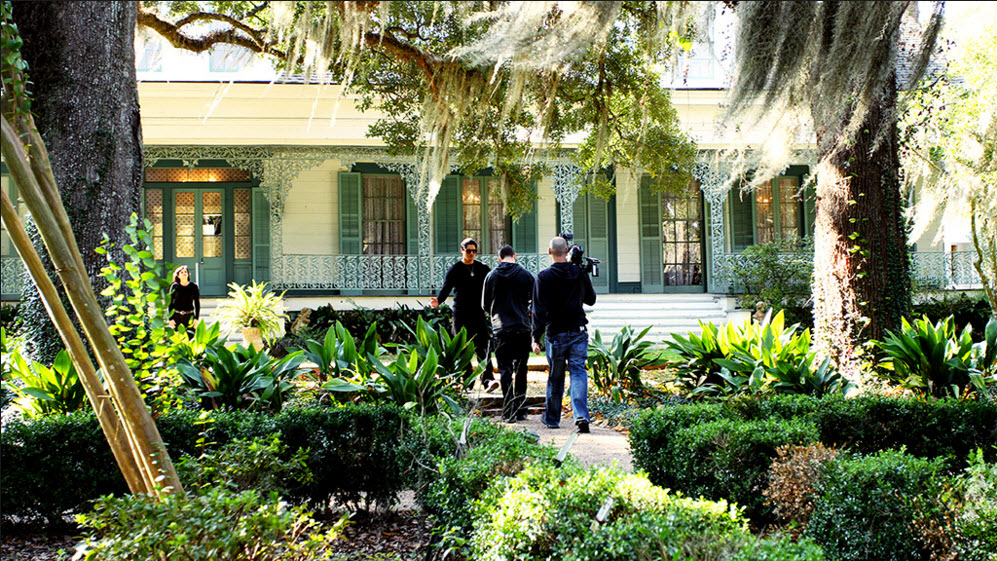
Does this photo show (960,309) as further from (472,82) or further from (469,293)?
(472,82)

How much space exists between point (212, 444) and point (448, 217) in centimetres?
1277

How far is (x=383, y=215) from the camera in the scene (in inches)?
665

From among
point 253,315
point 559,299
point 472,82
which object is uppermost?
point 472,82

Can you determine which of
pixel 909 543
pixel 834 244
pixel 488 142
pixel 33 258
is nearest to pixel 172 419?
pixel 33 258

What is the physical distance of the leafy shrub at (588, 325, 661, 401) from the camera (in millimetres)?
8625

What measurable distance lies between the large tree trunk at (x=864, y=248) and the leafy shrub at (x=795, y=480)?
12.3 ft

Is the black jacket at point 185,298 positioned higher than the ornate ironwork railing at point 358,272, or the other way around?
the ornate ironwork railing at point 358,272

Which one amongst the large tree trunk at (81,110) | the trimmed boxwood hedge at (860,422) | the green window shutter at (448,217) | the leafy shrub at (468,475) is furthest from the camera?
the green window shutter at (448,217)

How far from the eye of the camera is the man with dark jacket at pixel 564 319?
6.99 meters

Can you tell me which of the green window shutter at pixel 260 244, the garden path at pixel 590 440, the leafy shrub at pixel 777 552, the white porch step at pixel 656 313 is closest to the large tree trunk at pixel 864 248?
the garden path at pixel 590 440

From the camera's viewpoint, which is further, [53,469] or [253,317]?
[253,317]

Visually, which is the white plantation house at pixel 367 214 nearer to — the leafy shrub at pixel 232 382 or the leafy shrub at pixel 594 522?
the leafy shrub at pixel 232 382

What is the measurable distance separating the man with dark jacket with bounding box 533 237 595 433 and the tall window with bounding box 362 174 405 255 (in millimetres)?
10050

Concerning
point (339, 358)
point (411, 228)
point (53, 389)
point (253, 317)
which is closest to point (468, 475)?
point (339, 358)
